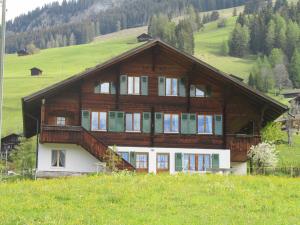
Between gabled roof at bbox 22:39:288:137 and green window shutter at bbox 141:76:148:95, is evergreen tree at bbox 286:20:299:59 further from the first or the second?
green window shutter at bbox 141:76:148:95

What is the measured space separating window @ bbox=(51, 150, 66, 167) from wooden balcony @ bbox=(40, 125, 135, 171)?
150cm

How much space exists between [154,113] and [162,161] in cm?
349

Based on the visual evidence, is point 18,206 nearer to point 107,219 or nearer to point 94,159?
point 107,219

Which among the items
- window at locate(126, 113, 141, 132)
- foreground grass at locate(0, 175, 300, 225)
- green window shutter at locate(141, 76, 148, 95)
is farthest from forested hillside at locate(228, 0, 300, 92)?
foreground grass at locate(0, 175, 300, 225)

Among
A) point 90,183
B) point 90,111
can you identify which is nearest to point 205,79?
point 90,111

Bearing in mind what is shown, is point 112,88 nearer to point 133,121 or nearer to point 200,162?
point 133,121

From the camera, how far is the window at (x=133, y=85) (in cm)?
4462

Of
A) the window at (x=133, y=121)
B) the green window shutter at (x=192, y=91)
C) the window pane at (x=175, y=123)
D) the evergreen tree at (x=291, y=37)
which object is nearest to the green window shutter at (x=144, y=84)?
the window at (x=133, y=121)

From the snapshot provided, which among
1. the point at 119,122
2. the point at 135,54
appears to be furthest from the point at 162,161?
the point at 135,54

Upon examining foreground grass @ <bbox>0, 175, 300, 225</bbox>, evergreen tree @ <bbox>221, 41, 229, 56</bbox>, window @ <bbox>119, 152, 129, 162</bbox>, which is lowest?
foreground grass @ <bbox>0, 175, 300, 225</bbox>

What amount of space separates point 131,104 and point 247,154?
920cm

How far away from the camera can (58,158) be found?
43.3 meters

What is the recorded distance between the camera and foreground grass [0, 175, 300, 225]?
15.8 meters

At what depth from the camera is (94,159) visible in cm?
4306
